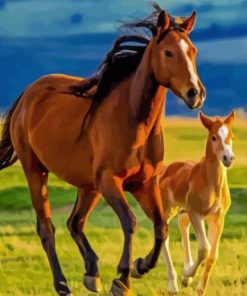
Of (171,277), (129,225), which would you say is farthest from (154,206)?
(171,277)

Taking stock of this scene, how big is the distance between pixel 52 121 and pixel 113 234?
143 inches

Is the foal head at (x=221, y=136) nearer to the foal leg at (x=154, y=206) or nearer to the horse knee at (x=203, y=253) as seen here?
the horse knee at (x=203, y=253)

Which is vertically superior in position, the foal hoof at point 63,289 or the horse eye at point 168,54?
the horse eye at point 168,54

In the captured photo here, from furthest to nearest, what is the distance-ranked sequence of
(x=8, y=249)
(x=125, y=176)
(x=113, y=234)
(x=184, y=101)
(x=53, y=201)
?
(x=53, y=201) → (x=113, y=234) → (x=8, y=249) → (x=125, y=176) → (x=184, y=101)

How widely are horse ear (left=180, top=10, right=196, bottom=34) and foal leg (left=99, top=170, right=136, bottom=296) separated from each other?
84 centimetres

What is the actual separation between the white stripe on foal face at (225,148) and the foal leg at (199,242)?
0.46 m

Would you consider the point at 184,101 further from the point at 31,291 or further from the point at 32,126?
the point at 31,291

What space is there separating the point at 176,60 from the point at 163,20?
25 centimetres

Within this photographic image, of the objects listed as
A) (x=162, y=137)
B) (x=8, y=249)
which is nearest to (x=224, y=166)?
(x=162, y=137)

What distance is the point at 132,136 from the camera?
4961mm

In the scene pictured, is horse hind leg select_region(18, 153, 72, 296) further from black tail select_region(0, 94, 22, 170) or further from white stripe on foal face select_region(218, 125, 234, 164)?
white stripe on foal face select_region(218, 125, 234, 164)

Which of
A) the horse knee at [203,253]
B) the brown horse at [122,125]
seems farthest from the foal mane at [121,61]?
the horse knee at [203,253]

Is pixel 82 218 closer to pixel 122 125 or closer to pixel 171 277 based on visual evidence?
pixel 171 277

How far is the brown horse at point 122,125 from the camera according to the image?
15.8 feet
